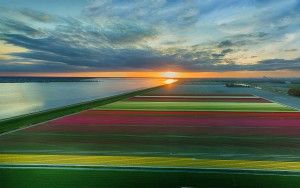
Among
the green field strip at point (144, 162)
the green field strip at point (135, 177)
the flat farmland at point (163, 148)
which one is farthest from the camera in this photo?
the green field strip at point (144, 162)

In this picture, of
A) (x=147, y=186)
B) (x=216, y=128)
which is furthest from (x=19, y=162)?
(x=216, y=128)

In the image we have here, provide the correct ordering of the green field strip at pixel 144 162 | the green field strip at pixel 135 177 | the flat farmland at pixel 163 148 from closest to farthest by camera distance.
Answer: the green field strip at pixel 135 177
the flat farmland at pixel 163 148
the green field strip at pixel 144 162

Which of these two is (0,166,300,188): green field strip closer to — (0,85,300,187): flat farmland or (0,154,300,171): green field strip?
(0,85,300,187): flat farmland

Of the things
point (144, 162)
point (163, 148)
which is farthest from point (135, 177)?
point (163, 148)

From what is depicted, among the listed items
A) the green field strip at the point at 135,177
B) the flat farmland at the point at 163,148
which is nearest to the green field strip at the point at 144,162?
the flat farmland at the point at 163,148

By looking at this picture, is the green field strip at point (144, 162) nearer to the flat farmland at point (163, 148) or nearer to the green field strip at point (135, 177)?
the flat farmland at point (163, 148)

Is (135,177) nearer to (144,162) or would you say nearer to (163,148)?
(144,162)

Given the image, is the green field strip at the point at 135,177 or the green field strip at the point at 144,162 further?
the green field strip at the point at 144,162

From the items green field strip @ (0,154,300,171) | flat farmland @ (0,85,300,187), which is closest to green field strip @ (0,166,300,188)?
flat farmland @ (0,85,300,187)
